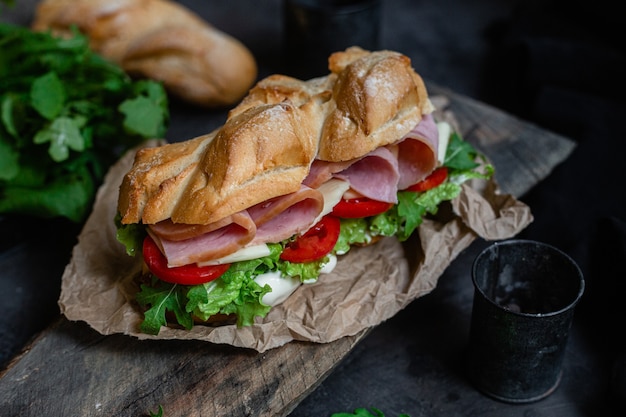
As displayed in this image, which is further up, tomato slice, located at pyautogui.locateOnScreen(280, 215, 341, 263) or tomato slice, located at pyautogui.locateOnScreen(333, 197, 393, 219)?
tomato slice, located at pyautogui.locateOnScreen(333, 197, 393, 219)

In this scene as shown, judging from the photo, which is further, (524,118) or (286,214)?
(524,118)

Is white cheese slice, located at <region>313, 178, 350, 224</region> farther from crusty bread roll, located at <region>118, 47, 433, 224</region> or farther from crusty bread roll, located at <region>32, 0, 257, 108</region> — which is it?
crusty bread roll, located at <region>32, 0, 257, 108</region>

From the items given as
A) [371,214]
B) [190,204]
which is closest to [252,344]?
[190,204]

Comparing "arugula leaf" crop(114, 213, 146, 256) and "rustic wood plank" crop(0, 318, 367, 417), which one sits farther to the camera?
"arugula leaf" crop(114, 213, 146, 256)

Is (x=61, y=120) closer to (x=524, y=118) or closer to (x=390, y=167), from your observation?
(x=390, y=167)

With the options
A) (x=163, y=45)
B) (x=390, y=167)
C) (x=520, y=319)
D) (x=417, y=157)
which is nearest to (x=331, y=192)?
(x=390, y=167)

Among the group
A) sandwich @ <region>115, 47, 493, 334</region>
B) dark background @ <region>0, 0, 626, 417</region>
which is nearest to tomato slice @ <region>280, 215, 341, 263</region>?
sandwich @ <region>115, 47, 493, 334</region>
